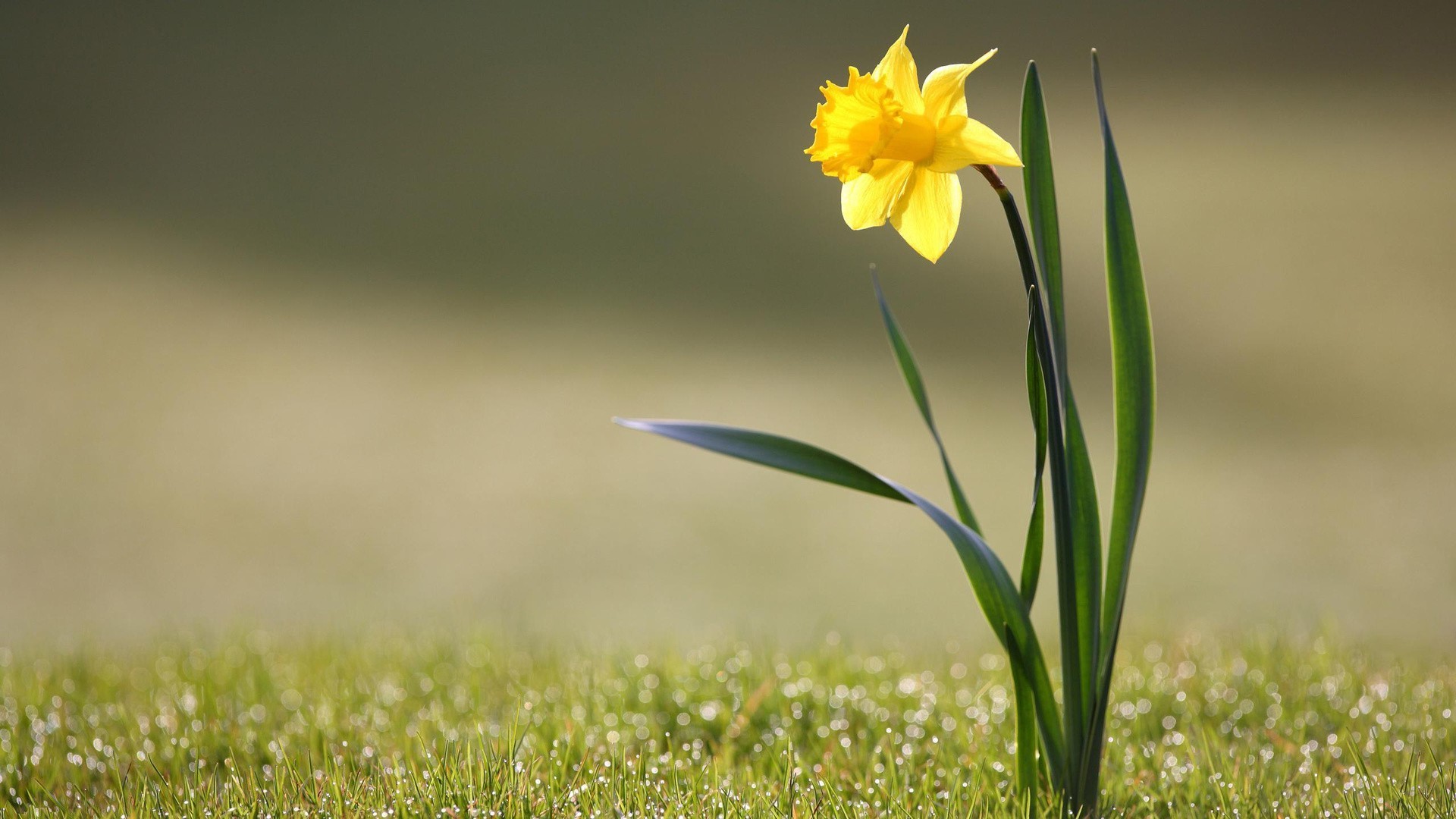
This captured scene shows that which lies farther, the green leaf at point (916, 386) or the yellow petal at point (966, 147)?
the green leaf at point (916, 386)

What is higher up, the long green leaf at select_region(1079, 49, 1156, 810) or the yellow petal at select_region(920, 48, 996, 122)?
the yellow petal at select_region(920, 48, 996, 122)

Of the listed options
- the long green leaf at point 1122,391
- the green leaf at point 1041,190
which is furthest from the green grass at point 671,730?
the green leaf at point 1041,190

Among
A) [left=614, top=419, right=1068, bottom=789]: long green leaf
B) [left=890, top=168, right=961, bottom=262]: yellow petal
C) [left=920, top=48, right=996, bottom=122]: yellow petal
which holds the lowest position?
[left=614, top=419, right=1068, bottom=789]: long green leaf

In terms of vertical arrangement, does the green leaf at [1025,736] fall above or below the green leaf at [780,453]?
below

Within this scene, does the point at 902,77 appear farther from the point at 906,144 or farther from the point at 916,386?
the point at 916,386

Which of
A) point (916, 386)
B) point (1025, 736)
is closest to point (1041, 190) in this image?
point (916, 386)

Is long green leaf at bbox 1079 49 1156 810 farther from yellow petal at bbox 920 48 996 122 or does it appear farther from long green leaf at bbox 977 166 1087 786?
yellow petal at bbox 920 48 996 122

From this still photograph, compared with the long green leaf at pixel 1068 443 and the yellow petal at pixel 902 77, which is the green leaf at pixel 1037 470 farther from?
the yellow petal at pixel 902 77

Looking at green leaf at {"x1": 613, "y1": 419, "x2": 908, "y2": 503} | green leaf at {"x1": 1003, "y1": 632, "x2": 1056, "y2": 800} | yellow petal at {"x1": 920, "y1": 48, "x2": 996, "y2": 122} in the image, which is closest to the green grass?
green leaf at {"x1": 1003, "y1": 632, "x2": 1056, "y2": 800}
